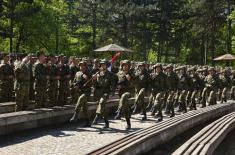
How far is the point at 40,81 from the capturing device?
16516 mm

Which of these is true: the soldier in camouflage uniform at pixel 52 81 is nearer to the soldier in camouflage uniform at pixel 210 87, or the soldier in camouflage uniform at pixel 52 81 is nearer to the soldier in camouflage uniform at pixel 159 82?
the soldier in camouflage uniform at pixel 159 82

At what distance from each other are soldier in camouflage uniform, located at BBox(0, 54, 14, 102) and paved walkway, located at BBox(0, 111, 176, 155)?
7.37 feet

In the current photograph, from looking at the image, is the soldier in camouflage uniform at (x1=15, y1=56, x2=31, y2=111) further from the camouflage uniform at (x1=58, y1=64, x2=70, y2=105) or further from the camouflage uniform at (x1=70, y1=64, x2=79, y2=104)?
the camouflage uniform at (x1=70, y1=64, x2=79, y2=104)

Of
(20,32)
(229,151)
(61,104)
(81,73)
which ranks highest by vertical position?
(20,32)

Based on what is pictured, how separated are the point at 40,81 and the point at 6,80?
1276mm

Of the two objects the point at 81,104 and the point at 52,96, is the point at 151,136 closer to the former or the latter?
A: the point at 81,104

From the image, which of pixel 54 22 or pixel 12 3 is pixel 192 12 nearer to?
pixel 54 22

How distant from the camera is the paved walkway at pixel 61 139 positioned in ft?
39.8

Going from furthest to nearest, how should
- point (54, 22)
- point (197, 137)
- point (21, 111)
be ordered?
point (54, 22)
point (21, 111)
point (197, 137)

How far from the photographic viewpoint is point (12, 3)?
44469mm

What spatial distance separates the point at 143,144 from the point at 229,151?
491 cm

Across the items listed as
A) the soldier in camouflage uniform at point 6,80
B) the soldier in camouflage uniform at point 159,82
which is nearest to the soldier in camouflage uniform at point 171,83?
the soldier in camouflage uniform at point 159,82

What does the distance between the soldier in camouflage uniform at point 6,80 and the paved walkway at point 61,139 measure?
225 cm

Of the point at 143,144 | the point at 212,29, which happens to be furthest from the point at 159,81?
the point at 212,29
